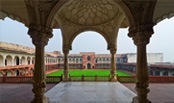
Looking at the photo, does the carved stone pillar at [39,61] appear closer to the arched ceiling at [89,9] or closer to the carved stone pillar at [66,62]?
the arched ceiling at [89,9]

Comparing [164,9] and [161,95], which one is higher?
[164,9]

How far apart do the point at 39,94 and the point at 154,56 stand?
70109 mm

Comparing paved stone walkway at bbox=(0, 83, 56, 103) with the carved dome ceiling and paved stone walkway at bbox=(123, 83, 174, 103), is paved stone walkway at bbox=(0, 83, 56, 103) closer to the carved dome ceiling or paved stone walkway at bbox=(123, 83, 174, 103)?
paved stone walkway at bbox=(123, 83, 174, 103)

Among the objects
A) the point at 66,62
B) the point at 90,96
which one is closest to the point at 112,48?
the point at 66,62

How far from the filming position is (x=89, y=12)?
43.2ft

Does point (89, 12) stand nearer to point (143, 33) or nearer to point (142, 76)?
point (143, 33)

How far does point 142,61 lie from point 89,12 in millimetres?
8626

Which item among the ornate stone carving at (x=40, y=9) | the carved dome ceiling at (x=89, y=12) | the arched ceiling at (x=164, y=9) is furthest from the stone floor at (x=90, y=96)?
the carved dome ceiling at (x=89, y=12)

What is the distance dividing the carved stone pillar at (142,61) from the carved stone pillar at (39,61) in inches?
145

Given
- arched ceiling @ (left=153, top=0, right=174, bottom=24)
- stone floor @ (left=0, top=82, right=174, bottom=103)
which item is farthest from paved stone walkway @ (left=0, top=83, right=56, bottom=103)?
arched ceiling @ (left=153, top=0, right=174, bottom=24)

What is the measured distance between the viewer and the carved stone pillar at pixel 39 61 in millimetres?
5648

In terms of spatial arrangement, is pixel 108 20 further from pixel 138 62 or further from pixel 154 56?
pixel 154 56

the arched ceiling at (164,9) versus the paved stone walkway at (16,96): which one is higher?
the arched ceiling at (164,9)

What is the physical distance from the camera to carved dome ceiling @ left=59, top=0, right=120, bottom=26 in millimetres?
11562
